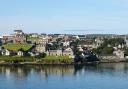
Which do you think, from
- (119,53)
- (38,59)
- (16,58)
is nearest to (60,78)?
(38,59)

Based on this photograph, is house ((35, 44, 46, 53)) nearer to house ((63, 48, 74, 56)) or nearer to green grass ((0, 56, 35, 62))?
house ((63, 48, 74, 56))

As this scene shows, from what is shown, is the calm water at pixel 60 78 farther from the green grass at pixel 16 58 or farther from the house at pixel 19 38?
the house at pixel 19 38

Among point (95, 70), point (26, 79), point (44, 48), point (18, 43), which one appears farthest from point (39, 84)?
point (18, 43)

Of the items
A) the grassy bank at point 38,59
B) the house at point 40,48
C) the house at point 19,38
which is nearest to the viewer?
the grassy bank at point 38,59

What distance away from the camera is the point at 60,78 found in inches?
568

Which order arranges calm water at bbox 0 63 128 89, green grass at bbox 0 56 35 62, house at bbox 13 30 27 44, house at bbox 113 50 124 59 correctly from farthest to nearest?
1. house at bbox 13 30 27 44
2. house at bbox 113 50 124 59
3. green grass at bbox 0 56 35 62
4. calm water at bbox 0 63 128 89

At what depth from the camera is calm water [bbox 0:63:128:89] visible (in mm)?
12352

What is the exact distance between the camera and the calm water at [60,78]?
40.5 ft

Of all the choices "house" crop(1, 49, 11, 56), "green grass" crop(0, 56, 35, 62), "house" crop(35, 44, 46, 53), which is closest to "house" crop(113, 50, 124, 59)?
"house" crop(35, 44, 46, 53)

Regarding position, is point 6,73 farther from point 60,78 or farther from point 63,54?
point 63,54

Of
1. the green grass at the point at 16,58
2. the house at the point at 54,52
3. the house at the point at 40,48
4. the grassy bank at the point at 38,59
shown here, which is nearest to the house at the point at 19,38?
the house at the point at 40,48

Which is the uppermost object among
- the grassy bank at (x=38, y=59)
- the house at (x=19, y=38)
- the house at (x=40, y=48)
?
the house at (x=19, y=38)

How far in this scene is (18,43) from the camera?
26.3 m

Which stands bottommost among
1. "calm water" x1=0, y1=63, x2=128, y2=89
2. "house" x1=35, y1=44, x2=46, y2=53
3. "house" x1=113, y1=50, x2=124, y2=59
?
"calm water" x1=0, y1=63, x2=128, y2=89
